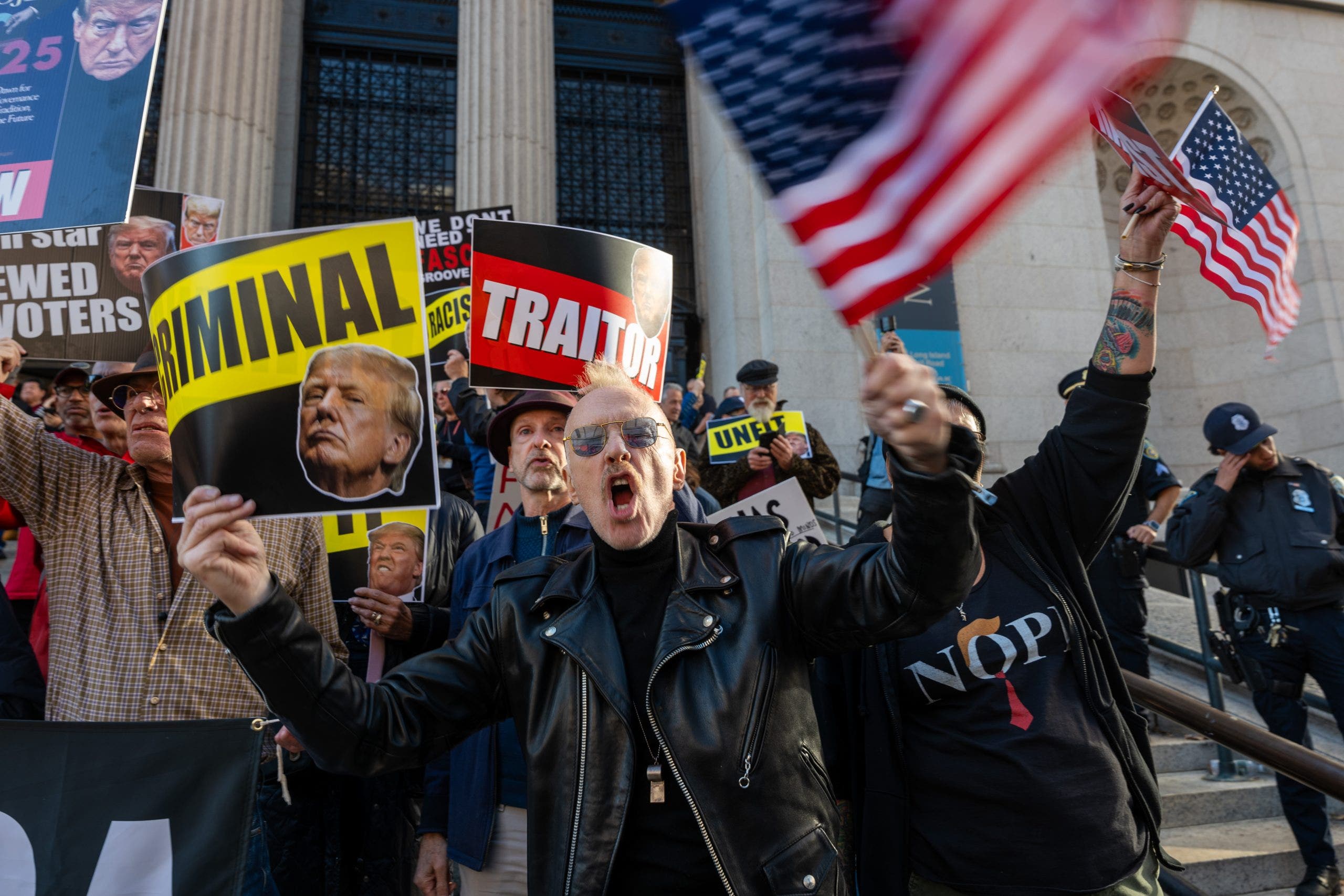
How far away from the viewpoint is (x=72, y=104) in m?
3.26

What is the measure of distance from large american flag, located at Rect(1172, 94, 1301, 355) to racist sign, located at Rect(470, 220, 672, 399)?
7.14 ft

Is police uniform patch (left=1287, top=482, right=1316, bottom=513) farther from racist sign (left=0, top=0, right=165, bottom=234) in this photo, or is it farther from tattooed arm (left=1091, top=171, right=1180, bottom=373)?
racist sign (left=0, top=0, right=165, bottom=234)

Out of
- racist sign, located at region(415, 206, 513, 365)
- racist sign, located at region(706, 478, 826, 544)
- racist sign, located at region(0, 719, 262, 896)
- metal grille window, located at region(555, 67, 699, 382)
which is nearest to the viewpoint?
racist sign, located at region(0, 719, 262, 896)

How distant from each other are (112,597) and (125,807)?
68cm

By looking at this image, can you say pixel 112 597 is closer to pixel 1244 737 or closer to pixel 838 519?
pixel 1244 737

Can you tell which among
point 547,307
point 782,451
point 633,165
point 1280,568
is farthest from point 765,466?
point 633,165

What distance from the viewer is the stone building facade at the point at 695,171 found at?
11.4 meters

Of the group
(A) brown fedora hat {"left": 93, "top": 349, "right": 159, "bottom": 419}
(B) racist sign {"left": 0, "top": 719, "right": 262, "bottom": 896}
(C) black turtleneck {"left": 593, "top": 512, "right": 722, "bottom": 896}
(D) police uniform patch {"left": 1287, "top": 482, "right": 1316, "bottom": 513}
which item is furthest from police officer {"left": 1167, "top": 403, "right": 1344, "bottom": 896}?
(A) brown fedora hat {"left": 93, "top": 349, "right": 159, "bottom": 419}

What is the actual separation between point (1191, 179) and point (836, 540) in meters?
6.37

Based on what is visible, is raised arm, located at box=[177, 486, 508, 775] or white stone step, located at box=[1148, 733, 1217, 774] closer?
raised arm, located at box=[177, 486, 508, 775]

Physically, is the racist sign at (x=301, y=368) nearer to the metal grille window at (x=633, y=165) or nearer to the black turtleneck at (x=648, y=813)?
the black turtleneck at (x=648, y=813)

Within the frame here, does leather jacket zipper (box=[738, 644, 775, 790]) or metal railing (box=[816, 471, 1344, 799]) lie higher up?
leather jacket zipper (box=[738, 644, 775, 790])

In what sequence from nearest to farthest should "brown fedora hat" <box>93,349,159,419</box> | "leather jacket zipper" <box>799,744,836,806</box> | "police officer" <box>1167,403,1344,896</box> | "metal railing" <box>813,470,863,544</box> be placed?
"leather jacket zipper" <box>799,744,836,806</box>, "brown fedora hat" <box>93,349,159,419</box>, "police officer" <box>1167,403,1344,896</box>, "metal railing" <box>813,470,863,544</box>

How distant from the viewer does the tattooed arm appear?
220 centimetres
